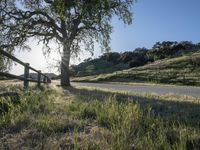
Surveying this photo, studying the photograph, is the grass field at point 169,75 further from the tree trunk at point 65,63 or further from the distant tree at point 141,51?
the distant tree at point 141,51

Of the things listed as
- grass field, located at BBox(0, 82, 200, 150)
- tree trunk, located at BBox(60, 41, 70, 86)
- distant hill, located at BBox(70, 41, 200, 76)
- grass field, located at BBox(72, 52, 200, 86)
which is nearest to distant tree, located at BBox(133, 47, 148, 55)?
distant hill, located at BBox(70, 41, 200, 76)

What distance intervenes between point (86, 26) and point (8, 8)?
6005mm

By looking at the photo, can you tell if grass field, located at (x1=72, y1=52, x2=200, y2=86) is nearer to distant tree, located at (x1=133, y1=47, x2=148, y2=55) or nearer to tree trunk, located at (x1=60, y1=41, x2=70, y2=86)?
tree trunk, located at (x1=60, y1=41, x2=70, y2=86)

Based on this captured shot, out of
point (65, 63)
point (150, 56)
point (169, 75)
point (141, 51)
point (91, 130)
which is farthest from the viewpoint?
point (141, 51)

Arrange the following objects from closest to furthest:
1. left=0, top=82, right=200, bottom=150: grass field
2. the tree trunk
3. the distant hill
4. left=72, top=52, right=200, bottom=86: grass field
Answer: left=0, top=82, right=200, bottom=150: grass field, the tree trunk, left=72, top=52, right=200, bottom=86: grass field, the distant hill

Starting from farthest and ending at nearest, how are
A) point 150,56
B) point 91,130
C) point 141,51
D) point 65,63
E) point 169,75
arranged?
point 141,51
point 150,56
point 169,75
point 65,63
point 91,130

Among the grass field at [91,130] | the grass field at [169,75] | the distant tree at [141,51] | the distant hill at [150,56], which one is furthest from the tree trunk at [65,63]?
the distant tree at [141,51]

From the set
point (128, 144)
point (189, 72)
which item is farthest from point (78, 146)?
point (189, 72)

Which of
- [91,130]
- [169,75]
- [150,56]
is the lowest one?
[91,130]

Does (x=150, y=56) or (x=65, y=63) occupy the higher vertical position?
(x=150, y=56)

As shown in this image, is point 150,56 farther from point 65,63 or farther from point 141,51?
point 65,63

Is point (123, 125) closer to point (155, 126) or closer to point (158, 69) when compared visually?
point (155, 126)

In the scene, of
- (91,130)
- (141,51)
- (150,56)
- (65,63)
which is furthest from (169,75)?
(141,51)

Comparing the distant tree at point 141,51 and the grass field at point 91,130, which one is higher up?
the distant tree at point 141,51
